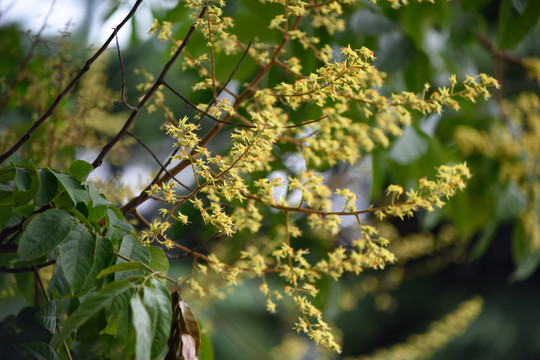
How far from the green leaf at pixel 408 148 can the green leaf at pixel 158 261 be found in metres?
0.54

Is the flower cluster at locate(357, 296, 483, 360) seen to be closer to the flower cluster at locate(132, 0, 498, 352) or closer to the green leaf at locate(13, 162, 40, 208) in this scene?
the flower cluster at locate(132, 0, 498, 352)

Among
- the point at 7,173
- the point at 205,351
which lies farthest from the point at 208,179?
the point at 205,351

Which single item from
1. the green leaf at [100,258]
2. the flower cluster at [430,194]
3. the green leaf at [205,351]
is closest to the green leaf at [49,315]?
the green leaf at [100,258]

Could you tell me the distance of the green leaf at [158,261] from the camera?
1.64ft

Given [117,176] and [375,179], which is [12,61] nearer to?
[117,176]

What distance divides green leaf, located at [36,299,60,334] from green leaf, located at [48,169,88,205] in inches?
4.7

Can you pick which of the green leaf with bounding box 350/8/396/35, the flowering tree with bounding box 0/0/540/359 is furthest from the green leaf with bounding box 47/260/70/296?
the green leaf with bounding box 350/8/396/35

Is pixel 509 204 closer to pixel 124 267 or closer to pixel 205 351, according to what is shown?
pixel 205 351

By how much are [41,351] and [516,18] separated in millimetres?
830

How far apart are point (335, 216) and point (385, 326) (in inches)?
123

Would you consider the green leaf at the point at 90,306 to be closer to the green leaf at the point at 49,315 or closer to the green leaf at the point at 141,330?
the green leaf at the point at 141,330

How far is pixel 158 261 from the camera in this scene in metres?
0.50

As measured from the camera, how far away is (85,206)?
500 millimetres

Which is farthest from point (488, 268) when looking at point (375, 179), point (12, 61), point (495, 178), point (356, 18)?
point (12, 61)
